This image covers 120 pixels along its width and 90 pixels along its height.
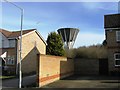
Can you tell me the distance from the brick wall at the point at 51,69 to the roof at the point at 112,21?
7.29 m

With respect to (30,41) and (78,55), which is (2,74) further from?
(78,55)

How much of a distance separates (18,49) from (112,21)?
15108 mm

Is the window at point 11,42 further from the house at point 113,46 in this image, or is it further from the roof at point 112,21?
the house at point 113,46

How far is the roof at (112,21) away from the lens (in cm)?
3150

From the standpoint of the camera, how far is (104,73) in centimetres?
3350

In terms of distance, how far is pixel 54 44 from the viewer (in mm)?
41094

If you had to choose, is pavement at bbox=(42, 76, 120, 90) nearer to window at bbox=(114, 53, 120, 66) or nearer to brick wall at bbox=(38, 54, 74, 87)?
brick wall at bbox=(38, 54, 74, 87)

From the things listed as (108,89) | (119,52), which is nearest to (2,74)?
(119,52)

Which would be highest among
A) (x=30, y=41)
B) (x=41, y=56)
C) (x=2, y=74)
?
(x=30, y=41)

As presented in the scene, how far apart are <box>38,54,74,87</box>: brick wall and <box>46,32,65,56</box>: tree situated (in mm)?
9061

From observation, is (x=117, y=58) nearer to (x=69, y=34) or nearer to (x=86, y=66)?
(x=86, y=66)

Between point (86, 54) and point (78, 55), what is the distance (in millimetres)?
1887

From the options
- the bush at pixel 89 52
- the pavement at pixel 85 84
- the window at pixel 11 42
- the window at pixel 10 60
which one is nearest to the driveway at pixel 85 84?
the pavement at pixel 85 84

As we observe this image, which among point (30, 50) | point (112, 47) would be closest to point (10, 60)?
point (30, 50)
